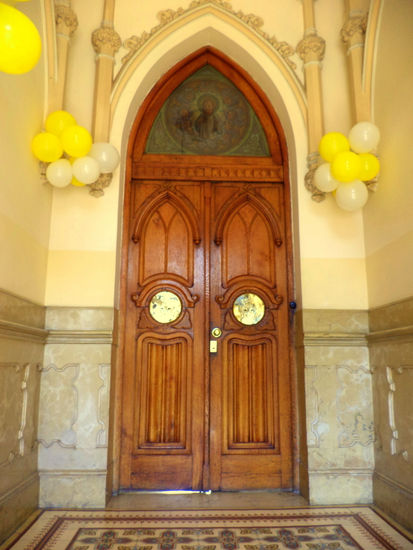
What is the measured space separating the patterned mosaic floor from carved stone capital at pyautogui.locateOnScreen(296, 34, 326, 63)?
379 centimetres

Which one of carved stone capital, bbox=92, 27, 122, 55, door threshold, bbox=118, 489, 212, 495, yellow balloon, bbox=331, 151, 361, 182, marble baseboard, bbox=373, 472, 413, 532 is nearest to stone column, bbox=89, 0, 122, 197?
carved stone capital, bbox=92, 27, 122, 55

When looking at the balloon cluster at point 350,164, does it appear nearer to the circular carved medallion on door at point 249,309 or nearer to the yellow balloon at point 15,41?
the circular carved medallion on door at point 249,309

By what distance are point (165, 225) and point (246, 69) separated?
68.3 inches

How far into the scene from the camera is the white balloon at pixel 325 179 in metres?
3.59

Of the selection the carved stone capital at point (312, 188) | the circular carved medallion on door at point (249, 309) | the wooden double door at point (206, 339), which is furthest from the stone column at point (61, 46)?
the circular carved medallion on door at point (249, 309)

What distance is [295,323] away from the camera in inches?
160

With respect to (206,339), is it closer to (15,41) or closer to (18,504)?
(18,504)

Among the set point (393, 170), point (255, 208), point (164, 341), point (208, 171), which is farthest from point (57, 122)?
point (393, 170)

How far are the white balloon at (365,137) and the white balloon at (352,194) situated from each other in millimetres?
255

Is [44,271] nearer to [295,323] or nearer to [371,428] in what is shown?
[295,323]

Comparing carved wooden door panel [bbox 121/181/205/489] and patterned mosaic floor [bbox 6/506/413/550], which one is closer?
patterned mosaic floor [bbox 6/506/413/550]

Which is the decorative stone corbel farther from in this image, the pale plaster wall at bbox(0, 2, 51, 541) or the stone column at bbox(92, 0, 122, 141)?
the pale plaster wall at bbox(0, 2, 51, 541)

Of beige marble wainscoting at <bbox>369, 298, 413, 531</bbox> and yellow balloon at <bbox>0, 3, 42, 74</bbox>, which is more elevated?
yellow balloon at <bbox>0, 3, 42, 74</bbox>

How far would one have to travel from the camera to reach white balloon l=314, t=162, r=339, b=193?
3.59 meters
